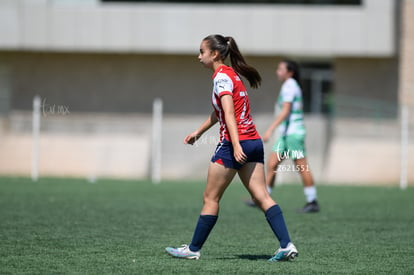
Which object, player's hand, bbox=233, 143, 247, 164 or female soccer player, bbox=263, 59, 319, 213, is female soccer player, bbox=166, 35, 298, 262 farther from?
female soccer player, bbox=263, 59, 319, 213

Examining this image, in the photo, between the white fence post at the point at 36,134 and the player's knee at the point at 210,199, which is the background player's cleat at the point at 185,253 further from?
the white fence post at the point at 36,134

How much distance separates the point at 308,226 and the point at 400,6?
622 inches

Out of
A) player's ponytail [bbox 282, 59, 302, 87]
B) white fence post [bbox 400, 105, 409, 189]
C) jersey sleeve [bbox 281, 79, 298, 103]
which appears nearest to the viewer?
jersey sleeve [bbox 281, 79, 298, 103]

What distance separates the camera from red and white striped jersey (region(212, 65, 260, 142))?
21.6ft

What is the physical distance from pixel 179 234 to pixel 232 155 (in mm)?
2266

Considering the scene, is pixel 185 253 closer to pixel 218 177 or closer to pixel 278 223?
pixel 218 177

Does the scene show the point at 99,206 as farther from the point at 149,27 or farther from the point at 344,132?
the point at 149,27

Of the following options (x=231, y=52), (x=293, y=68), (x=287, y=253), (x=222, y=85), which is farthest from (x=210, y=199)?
(x=293, y=68)

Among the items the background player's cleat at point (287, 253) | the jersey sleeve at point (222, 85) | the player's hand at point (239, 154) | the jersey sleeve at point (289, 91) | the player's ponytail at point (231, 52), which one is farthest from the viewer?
the jersey sleeve at point (289, 91)

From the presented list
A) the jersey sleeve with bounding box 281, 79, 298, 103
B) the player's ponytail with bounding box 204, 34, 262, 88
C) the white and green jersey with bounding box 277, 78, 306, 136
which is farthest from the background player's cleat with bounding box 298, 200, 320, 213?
the player's ponytail with bounding box 204, 34, 262, 88

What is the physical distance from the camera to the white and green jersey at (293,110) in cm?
1131

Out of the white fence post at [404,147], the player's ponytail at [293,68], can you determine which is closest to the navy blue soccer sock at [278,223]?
the player's ponytail at [293,68]

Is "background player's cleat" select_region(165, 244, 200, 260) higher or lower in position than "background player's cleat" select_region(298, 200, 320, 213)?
higher

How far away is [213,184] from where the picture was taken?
6.74 metres
